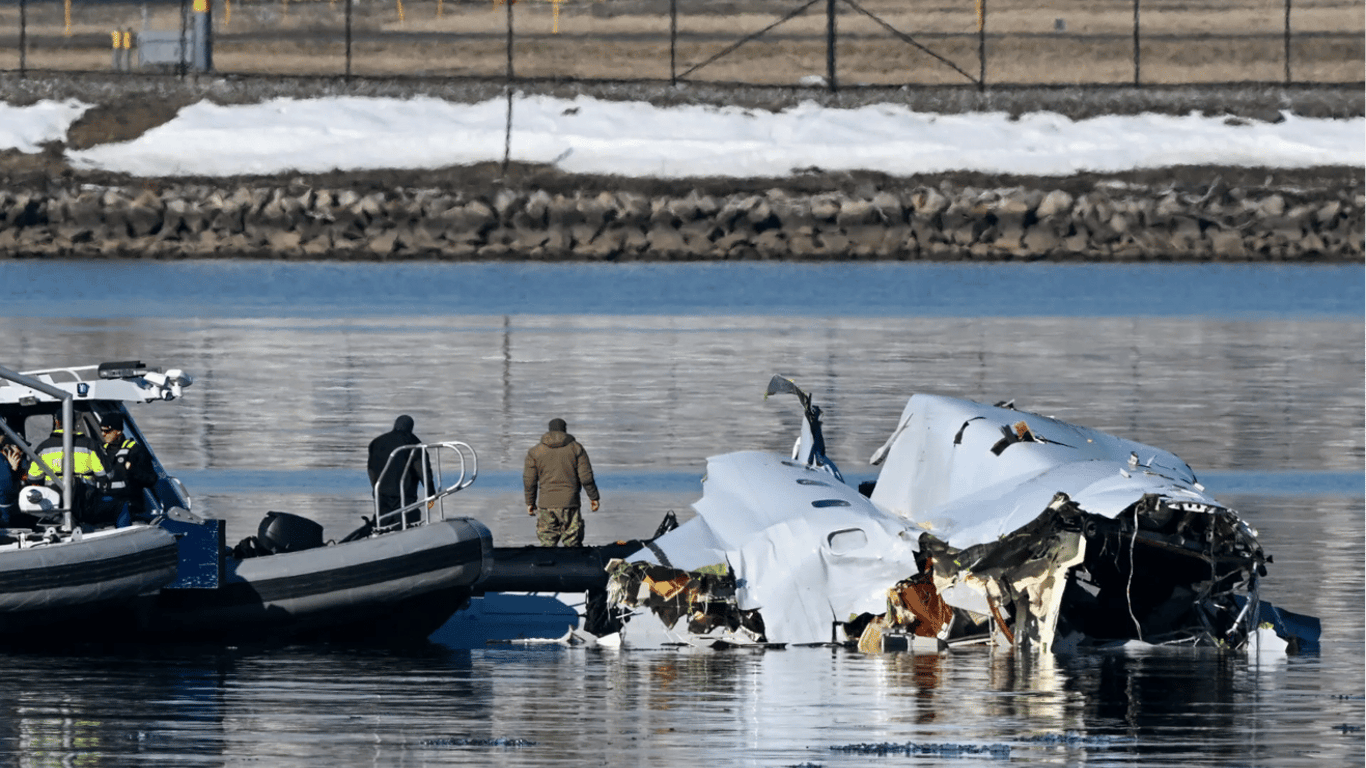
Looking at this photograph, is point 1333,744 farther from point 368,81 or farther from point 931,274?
point 368,81

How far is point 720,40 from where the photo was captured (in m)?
77.0

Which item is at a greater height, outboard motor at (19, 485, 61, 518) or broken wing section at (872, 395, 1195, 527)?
broken wing section at (872, 395, 1195, 527)

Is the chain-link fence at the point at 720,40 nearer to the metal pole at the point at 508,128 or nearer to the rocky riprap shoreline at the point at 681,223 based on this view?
the metal pole at the point at 508,128

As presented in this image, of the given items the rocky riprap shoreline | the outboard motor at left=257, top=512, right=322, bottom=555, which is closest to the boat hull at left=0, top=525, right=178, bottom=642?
the outboard motor at left=257, top=512, right=322, bottom=555

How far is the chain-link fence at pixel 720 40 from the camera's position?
72188 millimetres

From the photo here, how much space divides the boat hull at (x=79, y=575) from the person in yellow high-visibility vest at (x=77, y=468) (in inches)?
18.2

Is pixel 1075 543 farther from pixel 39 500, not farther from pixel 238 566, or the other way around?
pixel 39 500

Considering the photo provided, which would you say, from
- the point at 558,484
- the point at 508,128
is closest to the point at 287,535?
the point at 558,484

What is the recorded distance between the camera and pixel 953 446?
21.3 metres

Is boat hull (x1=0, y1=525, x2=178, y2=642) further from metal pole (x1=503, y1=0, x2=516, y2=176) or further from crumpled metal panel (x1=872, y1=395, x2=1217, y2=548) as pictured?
metal pole (x1=503, y1=0, x2=516, y2=176)

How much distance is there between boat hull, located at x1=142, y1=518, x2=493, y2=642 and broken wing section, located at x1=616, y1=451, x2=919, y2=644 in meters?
1.35

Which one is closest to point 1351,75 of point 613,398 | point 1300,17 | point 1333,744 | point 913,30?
point 1300,17

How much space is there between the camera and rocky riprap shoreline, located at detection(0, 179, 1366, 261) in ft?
214

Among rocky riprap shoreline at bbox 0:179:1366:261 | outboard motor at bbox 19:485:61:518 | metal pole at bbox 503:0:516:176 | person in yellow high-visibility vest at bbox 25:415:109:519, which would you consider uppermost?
metal pole at bbox 503:0:516:176
